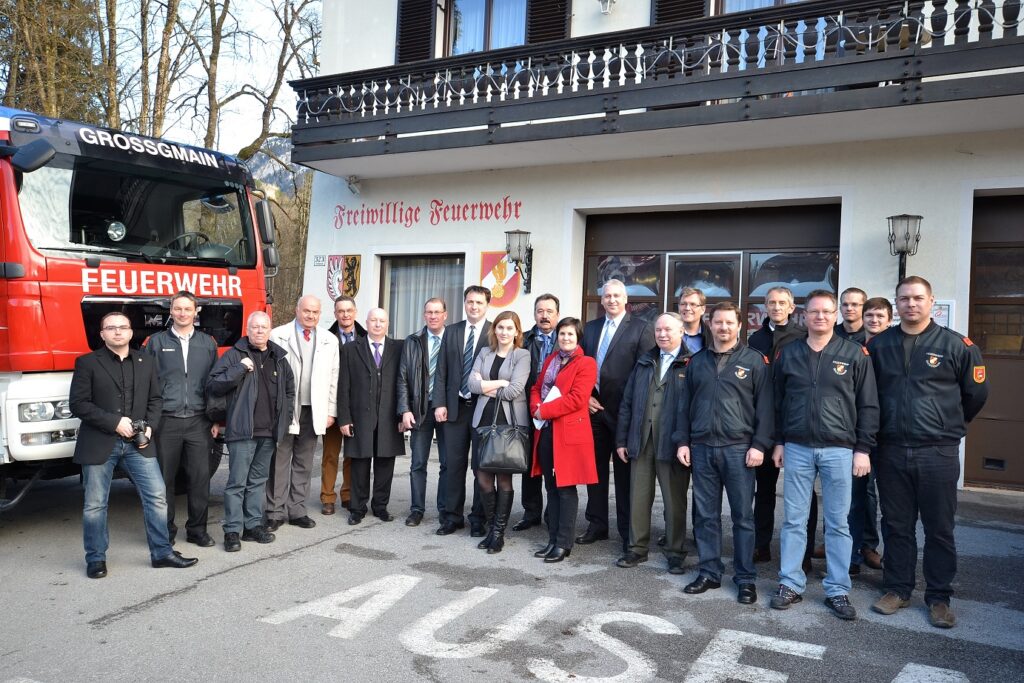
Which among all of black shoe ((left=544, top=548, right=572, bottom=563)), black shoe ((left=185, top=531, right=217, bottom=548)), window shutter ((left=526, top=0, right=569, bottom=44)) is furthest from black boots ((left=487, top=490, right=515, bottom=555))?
window shutter ((left=526, top=0, right=569, bottom=44))

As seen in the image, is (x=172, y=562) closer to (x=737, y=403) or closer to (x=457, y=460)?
(x=457, y=460)

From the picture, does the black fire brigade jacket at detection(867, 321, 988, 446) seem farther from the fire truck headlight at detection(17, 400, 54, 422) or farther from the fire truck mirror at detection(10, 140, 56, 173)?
the fire truck mirror at detection(10, 140, 56, 173)

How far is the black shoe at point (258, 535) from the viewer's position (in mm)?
5797

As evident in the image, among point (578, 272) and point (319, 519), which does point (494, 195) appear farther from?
point (319, 519)

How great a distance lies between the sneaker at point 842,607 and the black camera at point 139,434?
4438 millimetres

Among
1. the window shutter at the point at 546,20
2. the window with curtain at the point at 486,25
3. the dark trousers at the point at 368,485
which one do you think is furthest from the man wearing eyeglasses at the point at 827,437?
the window with curtain at the point at 486,25

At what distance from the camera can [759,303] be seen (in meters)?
10.0

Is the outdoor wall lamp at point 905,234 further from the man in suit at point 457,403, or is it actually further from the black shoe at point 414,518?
the black shoe at point 414,518

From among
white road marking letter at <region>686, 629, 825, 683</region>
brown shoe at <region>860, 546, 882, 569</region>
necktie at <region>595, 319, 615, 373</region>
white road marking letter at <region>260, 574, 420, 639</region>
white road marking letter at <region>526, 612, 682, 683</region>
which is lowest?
white road marking letter at <region>260, 574, 420, 639</region>

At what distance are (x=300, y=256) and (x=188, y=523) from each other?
1748 cm

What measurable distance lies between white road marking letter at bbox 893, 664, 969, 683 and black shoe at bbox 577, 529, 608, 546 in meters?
2.54

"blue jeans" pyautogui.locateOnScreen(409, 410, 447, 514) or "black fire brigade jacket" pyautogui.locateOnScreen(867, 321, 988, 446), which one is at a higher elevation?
"black fire brigade jacket" pyautogui.locateOnScreen(867, 321, 988, 446)

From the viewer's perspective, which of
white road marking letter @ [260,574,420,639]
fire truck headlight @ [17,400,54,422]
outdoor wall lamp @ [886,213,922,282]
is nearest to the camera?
white road marking letter @ [260,574,420,639]

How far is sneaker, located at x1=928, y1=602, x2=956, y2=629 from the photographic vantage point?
171 inches
